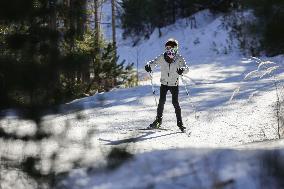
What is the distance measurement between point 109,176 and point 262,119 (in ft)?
27.0

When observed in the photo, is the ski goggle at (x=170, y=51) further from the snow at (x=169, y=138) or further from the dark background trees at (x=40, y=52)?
the dark background trees at (x=40, y=52)

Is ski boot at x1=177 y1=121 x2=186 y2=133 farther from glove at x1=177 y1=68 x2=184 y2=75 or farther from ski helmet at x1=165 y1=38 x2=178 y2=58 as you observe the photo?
ski helmet at x1=165 y1=38 x2=178 y2=58

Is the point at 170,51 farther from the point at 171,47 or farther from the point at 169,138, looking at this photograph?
the point at 169,138

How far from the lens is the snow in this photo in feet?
10.9

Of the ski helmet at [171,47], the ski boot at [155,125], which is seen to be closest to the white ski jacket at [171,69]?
the ski helmet at [171,47]

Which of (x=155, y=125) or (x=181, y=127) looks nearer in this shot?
(x=181, y=127)

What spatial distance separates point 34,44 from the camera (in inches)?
132

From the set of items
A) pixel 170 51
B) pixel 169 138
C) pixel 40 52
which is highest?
pixel 170 51

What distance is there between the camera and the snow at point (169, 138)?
3.33m

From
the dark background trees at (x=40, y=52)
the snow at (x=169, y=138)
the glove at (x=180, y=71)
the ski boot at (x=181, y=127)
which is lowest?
the ski boot at (x=181, y=127)

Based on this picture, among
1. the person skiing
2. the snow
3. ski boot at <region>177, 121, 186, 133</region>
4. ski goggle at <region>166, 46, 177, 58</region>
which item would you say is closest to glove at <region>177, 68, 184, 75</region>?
the person skiing

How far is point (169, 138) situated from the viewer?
9539mm

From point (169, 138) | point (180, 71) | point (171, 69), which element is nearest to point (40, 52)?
point (169, 138)

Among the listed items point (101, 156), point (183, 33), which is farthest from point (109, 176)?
point (183, 33)
